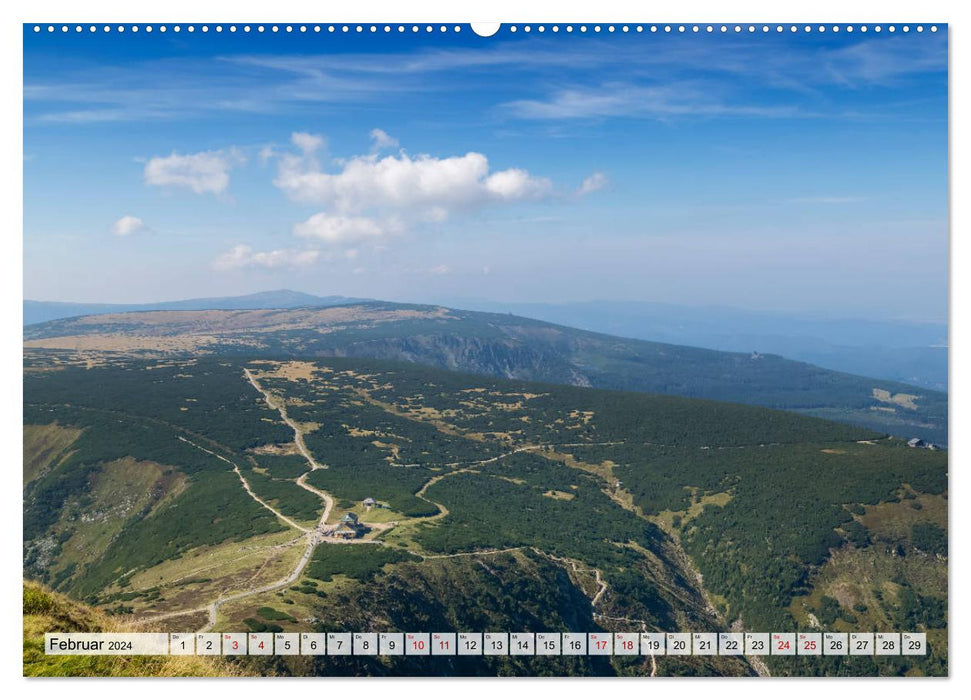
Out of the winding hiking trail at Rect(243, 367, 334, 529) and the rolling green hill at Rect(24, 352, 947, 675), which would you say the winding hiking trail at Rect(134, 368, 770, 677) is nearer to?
the winding hiking trail at Rect(243, 367, 334, 529)

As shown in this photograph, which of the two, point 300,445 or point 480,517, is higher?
point 300,445

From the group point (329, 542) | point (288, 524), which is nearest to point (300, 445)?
point (288, 524)

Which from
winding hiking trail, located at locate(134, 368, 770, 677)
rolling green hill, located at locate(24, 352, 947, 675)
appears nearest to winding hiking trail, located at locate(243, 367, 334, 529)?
winding hiking trail, located at locate(134, 368, 770, 677)

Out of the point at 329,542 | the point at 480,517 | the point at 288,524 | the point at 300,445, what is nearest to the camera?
the point at 329,542

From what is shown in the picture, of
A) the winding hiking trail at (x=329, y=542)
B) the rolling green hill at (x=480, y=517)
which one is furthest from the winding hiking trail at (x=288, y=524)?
the rolling green hill at (x=480, y=517)

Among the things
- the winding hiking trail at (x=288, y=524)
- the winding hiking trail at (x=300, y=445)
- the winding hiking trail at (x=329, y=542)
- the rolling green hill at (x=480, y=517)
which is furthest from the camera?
the winding hiking trail at (x=300, y=445)

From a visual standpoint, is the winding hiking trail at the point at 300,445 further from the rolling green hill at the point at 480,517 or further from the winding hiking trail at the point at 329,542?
the rolling green hill at the point at 480,517

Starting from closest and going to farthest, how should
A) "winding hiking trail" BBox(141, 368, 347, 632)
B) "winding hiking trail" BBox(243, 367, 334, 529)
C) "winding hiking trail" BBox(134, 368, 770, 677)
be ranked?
1. "winding hiking trail" BBox(141, 368, 347, 632)
2. "winding hiking trail" BBox(134, 368, 770, 677)
3. "winding hiking trail" BBox(243, 367, 334, 529)

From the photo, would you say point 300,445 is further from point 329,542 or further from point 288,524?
point 329,542

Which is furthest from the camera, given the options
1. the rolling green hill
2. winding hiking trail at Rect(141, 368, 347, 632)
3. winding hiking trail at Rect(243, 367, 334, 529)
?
winding hiking trail at Rect(243, 367, 334, 529)
